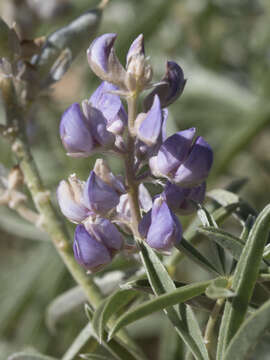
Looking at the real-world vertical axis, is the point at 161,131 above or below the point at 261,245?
above

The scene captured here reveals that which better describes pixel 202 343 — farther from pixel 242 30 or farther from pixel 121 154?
pixel 242 30

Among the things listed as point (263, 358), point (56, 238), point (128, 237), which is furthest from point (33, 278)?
point (128, 237)

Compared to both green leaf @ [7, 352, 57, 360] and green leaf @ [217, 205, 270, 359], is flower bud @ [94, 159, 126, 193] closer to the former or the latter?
green leaf @ [217, 205, 270, 359]

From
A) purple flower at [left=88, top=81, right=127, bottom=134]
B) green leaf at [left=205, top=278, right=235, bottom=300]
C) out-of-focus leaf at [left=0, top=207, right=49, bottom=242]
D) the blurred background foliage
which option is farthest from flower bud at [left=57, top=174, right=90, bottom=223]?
out-of-focus leaf at [left=0, top=207, right=49, bottom=242]

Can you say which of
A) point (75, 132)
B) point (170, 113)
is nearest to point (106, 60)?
point (75, 132)

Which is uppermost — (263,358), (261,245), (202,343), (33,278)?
(261,245)

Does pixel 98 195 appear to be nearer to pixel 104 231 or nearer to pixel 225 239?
pixel 104 231

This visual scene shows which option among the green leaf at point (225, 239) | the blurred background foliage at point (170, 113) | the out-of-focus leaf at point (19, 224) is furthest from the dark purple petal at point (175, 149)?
the out-of-focus leaf at point (19, 224)
